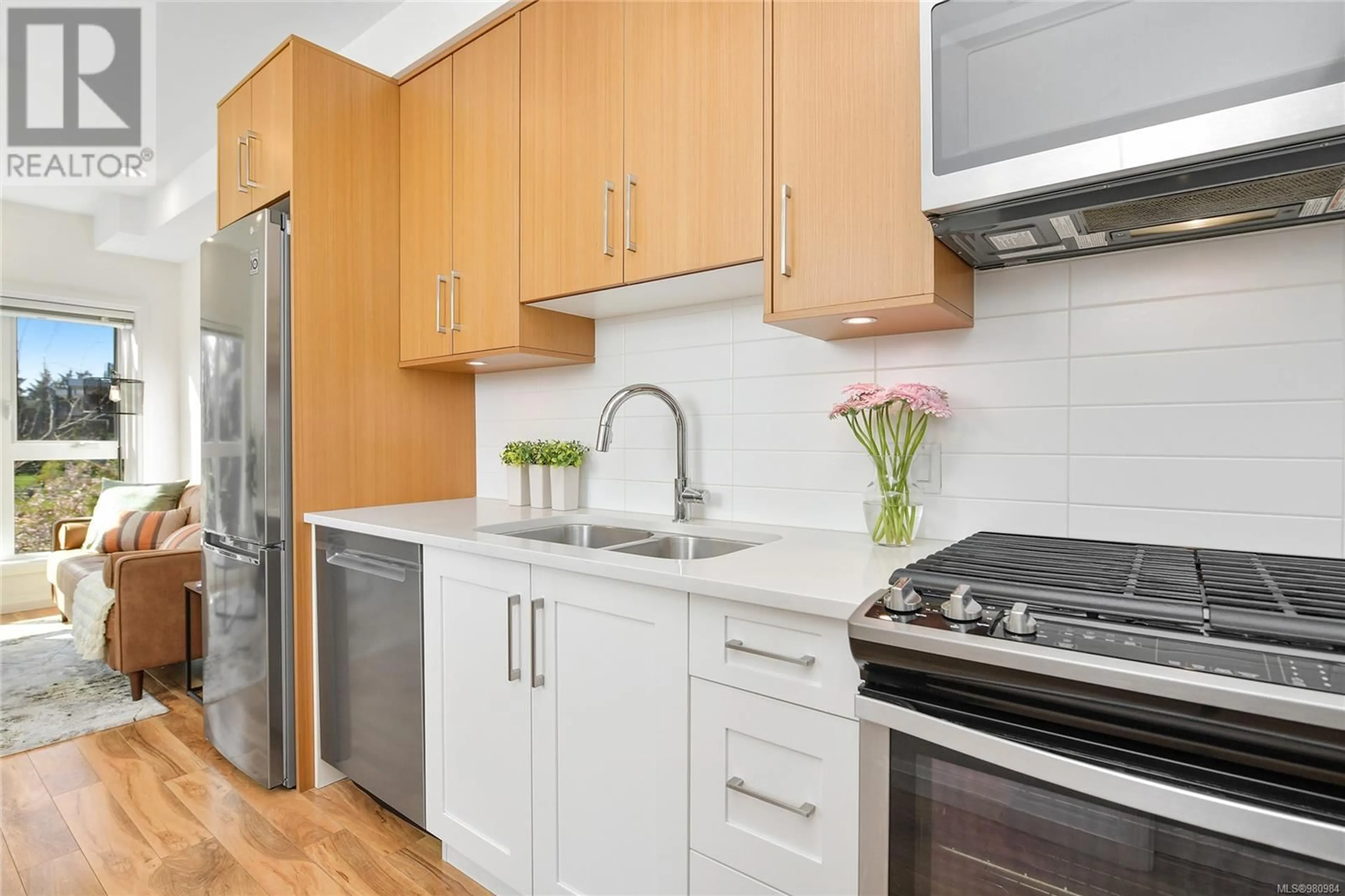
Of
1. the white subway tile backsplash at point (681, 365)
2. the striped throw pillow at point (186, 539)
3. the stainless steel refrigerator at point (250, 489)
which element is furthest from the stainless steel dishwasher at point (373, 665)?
the striped throw pillow at point (186, 539)

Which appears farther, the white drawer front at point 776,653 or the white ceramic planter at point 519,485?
the white ceramic planter at point 519,485

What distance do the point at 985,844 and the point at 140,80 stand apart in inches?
173

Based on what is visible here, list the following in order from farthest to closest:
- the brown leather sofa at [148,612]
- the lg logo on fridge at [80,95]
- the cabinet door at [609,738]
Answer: the brown leather sofa at [148,612]
the lg logo on fridge at [80,95]
the cabinet door at [609,738]

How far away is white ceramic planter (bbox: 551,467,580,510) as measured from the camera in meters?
2.33

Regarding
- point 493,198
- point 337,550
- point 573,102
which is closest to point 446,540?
point 337,550

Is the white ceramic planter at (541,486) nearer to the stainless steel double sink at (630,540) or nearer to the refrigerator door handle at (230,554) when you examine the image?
the stainless steel double sink at (630,540)

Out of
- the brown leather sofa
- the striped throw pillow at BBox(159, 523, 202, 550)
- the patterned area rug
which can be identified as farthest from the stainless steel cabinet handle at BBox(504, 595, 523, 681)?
the striped throw pillow at BBox(159, 523, 202, 550)

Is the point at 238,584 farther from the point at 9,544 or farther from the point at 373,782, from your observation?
the point at 9,544

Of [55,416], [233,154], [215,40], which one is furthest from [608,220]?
[55,416]

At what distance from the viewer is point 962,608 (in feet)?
3.03

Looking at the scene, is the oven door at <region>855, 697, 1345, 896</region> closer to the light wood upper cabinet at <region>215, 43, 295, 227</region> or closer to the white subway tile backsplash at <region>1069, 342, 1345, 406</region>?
the white subway tile backsplash at <region>1069, 342, 1345, 406</region>

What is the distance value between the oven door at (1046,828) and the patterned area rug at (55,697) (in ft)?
10.3

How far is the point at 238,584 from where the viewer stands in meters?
2.36

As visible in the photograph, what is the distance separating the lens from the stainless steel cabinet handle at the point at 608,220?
6.00ft
